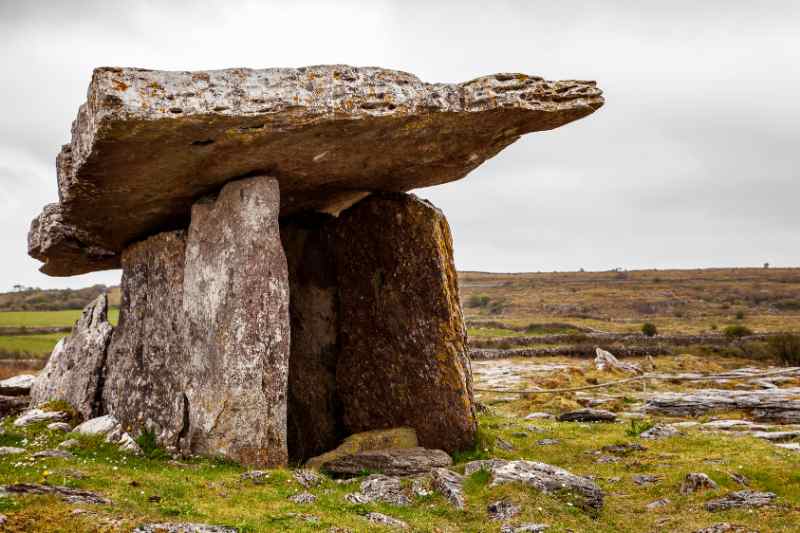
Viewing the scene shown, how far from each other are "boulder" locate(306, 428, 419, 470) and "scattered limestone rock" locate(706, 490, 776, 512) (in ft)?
18.8

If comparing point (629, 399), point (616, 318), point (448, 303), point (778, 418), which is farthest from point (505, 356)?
point (616, 318)

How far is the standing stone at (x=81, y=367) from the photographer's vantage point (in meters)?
14.1

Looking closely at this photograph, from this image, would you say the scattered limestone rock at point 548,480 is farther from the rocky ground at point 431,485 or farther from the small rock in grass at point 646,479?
the small rock in grass at point 646,479

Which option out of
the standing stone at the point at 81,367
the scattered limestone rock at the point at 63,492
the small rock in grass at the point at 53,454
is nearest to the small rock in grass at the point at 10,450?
the small rock in grass at the point at 53,454

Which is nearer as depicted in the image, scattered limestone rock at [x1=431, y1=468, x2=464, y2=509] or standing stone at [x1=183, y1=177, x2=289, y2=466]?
scattered limestone rock at [x1=431, y1=468, x2=464, y2=509]

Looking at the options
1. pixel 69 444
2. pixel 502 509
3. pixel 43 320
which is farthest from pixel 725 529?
pixel 43 320

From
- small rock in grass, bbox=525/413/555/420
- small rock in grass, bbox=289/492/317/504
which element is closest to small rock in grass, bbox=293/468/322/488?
small rock in grass, bbox=289/492/317/504

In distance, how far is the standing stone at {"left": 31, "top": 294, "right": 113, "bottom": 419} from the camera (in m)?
14.1

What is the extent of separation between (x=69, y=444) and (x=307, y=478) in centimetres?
429

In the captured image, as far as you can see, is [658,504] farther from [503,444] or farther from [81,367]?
[81,367]

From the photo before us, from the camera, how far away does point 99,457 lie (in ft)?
34.6

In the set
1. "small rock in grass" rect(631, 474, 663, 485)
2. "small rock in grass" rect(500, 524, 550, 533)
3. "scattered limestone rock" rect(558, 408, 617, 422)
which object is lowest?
"scattered limestone rock" rect(558, 408, 617, 422)

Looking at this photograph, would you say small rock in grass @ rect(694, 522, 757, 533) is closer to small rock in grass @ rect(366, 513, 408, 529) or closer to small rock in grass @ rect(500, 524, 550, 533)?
small rock in grass @ rect(500, 524, 550, 533)

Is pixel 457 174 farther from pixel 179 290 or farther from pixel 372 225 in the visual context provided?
pixel 179 290
